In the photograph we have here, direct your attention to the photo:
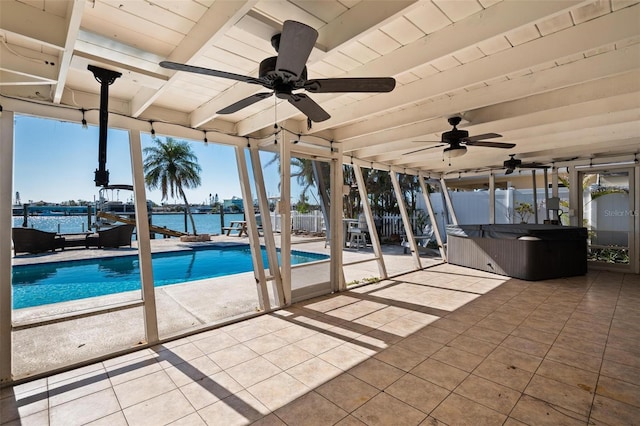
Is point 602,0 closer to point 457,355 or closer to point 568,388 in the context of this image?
point 568,388

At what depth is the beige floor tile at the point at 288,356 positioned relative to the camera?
2.55 meters

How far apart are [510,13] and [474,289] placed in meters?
4.20

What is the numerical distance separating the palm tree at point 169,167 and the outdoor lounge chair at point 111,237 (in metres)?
3.44

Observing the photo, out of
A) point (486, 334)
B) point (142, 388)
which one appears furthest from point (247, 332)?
point (486, 334)

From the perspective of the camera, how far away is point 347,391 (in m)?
2.15

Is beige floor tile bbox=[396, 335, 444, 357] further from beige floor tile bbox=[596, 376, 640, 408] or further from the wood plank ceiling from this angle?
the wood plank ceiling

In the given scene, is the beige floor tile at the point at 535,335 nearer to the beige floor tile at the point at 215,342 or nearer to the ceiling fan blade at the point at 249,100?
the beige floor tile at the point at 215,342

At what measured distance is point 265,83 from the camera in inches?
75.6

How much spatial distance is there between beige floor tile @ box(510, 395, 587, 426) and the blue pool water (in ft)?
10.2

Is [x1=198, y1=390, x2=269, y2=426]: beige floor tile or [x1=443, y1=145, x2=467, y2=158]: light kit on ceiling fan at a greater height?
[x1=443, y1=145, x2=467, y2=158]: light kit on ceiling fan

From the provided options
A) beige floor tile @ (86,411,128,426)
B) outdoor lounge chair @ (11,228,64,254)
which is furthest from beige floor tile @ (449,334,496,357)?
outdoor lounge chair @ (11,228,64,254)

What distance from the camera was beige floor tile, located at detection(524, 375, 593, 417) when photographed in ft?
6.40

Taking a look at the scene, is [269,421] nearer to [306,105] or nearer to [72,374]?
[72,374]

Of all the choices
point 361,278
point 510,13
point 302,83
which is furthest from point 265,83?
point 361,278
